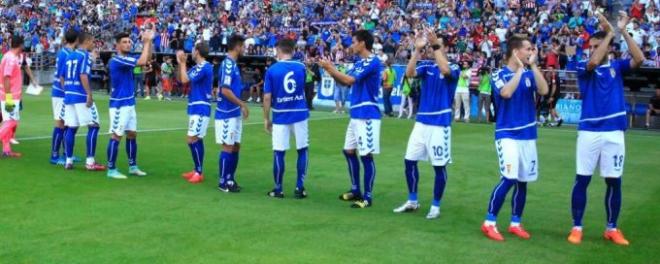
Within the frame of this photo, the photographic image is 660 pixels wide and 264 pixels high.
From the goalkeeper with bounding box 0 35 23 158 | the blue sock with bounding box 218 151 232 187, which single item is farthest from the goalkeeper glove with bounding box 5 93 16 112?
the blue sock with bounding box 218 151 232 187

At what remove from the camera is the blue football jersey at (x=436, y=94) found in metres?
8.55

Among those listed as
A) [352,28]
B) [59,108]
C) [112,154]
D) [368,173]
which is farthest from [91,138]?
[352,28]

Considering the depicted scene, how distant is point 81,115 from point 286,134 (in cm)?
389

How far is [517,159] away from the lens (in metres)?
7.69

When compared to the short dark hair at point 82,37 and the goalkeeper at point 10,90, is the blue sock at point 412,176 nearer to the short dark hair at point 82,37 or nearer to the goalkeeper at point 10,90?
the short dark hair at point 82,37

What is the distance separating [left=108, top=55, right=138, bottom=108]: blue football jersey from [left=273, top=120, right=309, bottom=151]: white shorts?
2732 mm

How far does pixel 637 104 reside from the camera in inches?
918

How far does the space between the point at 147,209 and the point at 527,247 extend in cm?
430

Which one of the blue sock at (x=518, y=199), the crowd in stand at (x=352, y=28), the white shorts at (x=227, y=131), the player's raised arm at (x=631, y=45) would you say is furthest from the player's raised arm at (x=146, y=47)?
the crowd in stand at (x=352, y=28)

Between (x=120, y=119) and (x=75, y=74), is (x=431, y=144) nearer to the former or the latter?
(x=120, y=119)

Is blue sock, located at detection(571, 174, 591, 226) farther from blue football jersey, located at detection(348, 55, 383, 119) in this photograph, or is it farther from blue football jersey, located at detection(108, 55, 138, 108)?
blue football jersey, located at detection(108, 55, 138, 108)

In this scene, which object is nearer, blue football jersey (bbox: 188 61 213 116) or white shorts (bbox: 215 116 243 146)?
white shorts (bbox: 215 116 243 146)

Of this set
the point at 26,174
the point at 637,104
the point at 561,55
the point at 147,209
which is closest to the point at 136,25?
the point at 561,55

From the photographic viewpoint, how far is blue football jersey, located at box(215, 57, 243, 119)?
1037cm
